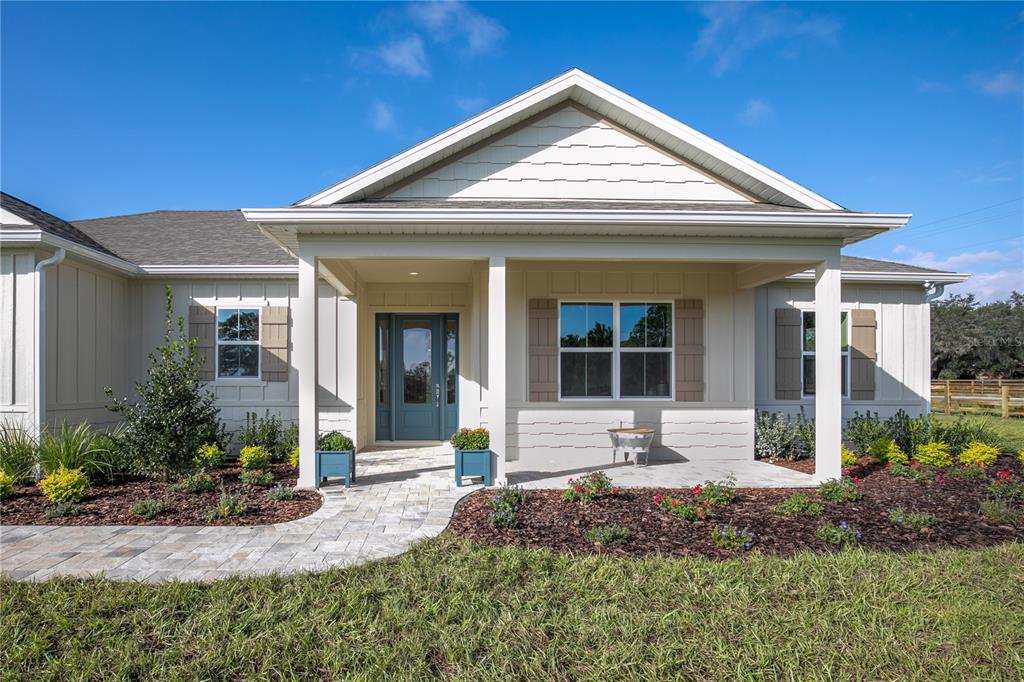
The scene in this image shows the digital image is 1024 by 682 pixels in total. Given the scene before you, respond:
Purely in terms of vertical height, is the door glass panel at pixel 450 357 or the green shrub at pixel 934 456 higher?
the door glass panel at pixel 450 357

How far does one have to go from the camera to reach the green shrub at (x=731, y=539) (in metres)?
4.46

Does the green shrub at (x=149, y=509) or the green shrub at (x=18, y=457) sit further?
the green shrub at (x=18, y=457)

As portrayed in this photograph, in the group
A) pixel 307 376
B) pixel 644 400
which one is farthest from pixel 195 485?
pixel 644 400

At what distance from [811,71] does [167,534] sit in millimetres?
12529

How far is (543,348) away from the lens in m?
8.29

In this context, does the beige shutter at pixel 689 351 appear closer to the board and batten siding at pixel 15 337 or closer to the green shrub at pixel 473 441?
the green shrub at pixel 473 441

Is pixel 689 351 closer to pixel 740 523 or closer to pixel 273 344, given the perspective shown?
pixel 740 523

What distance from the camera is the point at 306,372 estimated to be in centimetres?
650

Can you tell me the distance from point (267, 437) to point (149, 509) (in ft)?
10.7

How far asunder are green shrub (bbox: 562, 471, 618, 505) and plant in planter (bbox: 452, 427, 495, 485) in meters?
1.00

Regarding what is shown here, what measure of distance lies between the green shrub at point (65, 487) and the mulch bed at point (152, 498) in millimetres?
116

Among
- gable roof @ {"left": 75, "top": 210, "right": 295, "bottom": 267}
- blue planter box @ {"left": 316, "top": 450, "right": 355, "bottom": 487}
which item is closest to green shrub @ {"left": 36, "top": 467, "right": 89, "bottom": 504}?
blue planter box @ {"left": 316, "top": 450, "right": 355, "bottom": 487}

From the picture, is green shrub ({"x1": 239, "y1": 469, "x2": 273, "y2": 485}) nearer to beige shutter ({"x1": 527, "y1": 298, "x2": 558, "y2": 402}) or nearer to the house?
the house

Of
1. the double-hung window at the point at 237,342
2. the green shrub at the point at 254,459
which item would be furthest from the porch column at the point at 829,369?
the double-hung window at the point at 237,342
